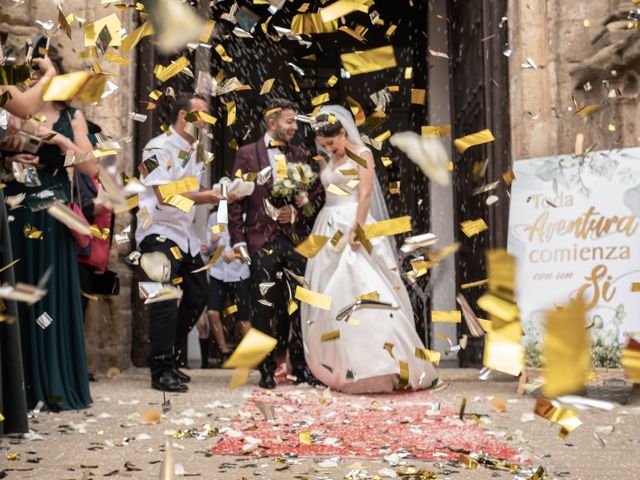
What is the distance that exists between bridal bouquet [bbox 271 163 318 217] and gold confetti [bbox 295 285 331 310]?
0.55m

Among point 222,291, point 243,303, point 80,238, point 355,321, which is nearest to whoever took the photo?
point 80,238

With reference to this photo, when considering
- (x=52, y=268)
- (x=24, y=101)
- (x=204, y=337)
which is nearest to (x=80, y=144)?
(x=52, y=268)

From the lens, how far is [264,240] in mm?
4594

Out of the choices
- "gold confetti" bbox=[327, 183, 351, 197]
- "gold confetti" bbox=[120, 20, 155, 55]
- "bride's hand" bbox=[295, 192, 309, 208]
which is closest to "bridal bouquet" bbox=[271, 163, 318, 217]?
"bride's hand" bbox=[295, 192, 309, 208]

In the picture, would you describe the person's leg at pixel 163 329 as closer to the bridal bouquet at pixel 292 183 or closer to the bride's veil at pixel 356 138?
the bridal bouquet at pixel 292 183

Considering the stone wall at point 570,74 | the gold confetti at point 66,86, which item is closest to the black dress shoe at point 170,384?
the gold confetti at point 66,86

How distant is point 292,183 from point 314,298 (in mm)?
765

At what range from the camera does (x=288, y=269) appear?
4.61 meters

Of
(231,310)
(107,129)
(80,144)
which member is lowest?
(231,310)

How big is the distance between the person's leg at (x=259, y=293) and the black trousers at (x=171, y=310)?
29 cm

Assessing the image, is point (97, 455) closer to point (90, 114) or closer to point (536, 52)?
point (90, 114)

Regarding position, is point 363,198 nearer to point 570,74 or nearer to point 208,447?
point 570,74

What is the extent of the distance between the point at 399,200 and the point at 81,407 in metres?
5.35

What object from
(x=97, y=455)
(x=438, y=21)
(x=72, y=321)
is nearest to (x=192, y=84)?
(x=438, y=21)
